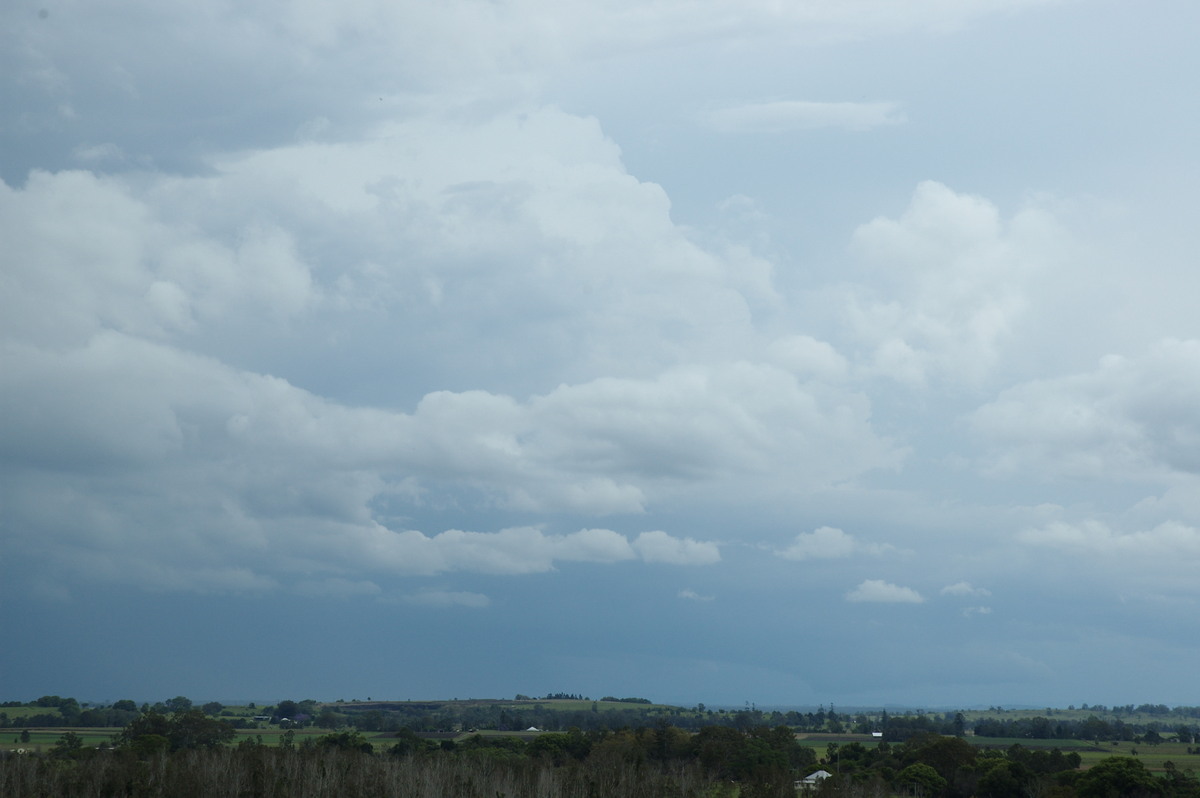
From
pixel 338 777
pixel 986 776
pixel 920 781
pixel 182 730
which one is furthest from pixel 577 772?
pixel 182 730

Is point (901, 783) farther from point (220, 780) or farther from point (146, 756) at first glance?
point (146, 756)

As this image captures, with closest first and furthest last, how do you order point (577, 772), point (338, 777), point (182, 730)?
point (338, 777), point (577, 772), point (182, 730)

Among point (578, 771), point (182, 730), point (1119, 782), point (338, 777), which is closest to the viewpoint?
point (338, 777)

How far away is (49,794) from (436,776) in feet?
72.0

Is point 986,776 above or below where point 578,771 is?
below

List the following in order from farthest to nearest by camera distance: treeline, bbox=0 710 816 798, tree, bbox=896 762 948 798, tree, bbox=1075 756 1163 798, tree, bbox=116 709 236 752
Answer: tree, bbox=116 709 236 752
tree, bbox=896 762 948 798
tree, bbox=1075 756 1163 798
treeline, bbox=0 710 816 798

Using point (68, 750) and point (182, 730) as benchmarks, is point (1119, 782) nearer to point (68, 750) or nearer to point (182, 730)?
point (68, 750)

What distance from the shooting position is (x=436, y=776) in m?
66.9

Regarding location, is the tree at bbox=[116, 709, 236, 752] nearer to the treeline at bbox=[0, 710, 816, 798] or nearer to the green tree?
the green tree

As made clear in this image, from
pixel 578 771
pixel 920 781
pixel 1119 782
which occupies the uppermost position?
pixel 578 771

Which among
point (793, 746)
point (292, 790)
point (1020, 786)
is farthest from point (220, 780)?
point (793, 746)

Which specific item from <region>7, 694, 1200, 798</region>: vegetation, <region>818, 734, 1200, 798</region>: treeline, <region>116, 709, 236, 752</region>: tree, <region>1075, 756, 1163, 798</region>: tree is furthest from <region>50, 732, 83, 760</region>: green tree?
<region>1075, 756, 1163, 798</region>: tree

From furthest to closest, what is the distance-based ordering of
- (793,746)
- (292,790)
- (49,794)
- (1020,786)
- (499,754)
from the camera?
(793,746)
(499,754)
(1020,786)
(292,790)
(49,794)

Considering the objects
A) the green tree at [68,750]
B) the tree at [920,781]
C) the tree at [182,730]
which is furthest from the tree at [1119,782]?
the tree at [182,730]
